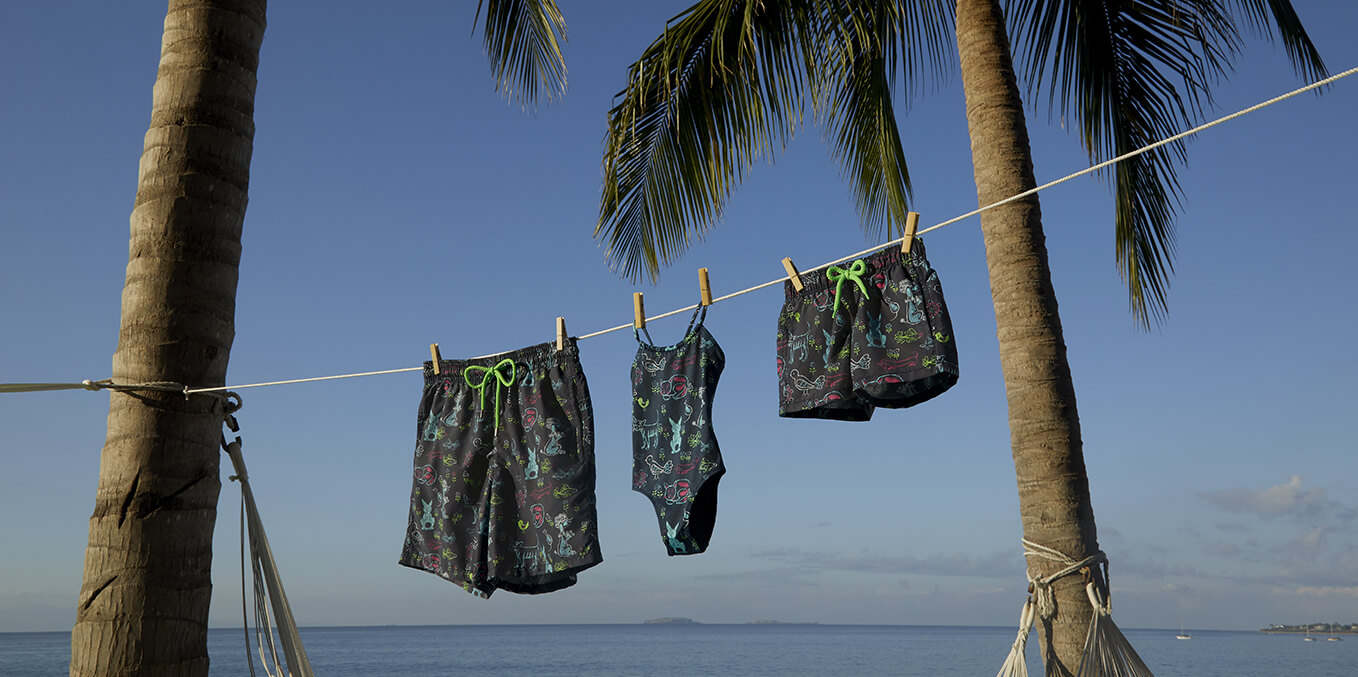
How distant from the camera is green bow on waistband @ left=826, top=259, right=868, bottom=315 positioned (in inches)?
116

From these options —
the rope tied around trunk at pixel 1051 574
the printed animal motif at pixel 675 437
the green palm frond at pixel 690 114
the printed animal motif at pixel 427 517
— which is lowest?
the rope tied around trunk at pixel 1051 574

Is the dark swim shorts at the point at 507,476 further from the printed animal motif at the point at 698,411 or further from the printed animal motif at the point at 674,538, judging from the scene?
the printed animal motif at the point at 698,411

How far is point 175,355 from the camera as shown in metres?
2.11

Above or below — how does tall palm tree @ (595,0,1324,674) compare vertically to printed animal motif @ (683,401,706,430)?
above

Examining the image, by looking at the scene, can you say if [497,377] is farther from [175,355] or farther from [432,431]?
[175,355]

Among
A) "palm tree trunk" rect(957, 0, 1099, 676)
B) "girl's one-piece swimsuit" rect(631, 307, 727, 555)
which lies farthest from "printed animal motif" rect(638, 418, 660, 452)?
"palm tree trunk" rect(957, 0, 1099, 676)

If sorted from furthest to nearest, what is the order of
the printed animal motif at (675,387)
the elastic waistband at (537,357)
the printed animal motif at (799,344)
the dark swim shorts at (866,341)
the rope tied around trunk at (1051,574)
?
the elastic waistband at (537,357) → the printed animal motif at (675,387) → the printed animal motif at (799,344) → the rope tied around trunk at (1051,574) → the dark swim shorts at (866,341)

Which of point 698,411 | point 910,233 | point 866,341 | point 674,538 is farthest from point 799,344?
point 674,538

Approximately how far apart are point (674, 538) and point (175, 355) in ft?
5.24

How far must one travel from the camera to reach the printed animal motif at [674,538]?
301cm

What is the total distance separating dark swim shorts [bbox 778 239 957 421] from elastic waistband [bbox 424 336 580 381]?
744mm

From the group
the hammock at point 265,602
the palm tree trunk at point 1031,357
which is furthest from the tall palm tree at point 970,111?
the hammock at point 265,602

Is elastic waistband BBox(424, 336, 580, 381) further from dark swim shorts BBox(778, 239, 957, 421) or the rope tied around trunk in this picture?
the rope tied around trunk

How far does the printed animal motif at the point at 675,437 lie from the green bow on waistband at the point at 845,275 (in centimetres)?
65
